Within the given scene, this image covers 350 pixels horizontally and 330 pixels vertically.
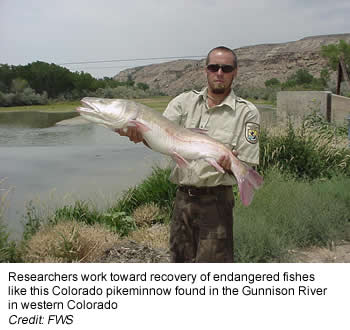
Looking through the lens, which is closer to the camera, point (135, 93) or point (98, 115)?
point (98, 115)

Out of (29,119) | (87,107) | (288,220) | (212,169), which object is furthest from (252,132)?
(29,119)

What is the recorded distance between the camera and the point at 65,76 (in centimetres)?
2258

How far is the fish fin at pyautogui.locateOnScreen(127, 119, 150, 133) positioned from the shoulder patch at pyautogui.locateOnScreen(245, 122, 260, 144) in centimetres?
80

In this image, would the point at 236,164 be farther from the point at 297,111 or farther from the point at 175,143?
the point at 297,111

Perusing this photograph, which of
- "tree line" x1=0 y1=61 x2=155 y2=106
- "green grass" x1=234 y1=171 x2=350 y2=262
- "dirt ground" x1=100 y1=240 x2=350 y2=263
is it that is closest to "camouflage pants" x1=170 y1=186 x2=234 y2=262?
"green grass" x1=234 y1=171 x2=350 y2=262

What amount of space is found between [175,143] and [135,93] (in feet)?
50.8

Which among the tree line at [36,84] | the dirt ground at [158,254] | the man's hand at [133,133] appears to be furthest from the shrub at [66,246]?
the tree line at [36,84]

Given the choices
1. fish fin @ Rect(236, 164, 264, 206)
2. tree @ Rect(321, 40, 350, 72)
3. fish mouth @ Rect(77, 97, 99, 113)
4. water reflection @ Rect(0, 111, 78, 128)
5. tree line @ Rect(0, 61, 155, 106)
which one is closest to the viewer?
fish mouth @ Rect(77, 97, 99, 113)

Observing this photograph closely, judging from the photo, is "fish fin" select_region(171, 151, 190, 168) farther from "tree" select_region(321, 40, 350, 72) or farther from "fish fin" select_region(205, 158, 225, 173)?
"tree" select_region(321, 40, 350, 72)

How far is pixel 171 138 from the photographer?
2.49 meters

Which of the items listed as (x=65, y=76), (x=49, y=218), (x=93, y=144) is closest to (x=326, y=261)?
(x=49, y=218)

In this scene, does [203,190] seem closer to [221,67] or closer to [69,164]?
[221,67]

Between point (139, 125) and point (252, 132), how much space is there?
894mm

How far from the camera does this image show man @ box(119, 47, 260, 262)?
276 centimetres
